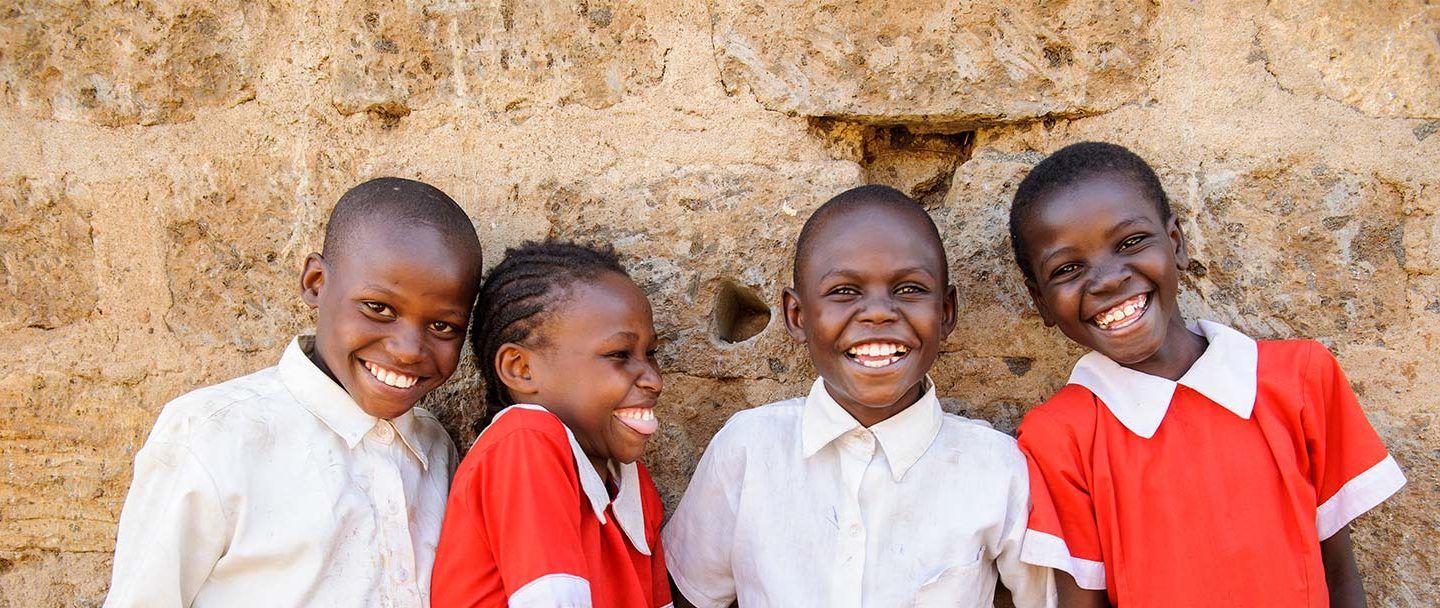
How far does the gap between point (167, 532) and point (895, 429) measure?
1.11 metres

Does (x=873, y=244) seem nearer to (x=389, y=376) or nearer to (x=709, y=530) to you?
(x=709, y=530)

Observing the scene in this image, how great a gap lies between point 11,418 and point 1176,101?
2.18 m

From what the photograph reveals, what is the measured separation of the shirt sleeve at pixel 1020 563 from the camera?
5.49 feet

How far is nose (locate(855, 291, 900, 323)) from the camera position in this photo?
5.50 feet

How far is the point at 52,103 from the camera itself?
1937mm

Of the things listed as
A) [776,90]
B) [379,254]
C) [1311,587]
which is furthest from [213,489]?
[1311,587]

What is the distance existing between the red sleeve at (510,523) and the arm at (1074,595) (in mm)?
772

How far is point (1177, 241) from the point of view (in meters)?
1.73

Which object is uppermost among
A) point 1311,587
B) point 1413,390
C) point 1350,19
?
point 1350,19

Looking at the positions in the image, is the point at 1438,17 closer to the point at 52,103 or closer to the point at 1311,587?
the point at 1311,587

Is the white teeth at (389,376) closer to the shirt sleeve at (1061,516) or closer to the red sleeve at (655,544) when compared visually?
the red sleeve at (655,544)

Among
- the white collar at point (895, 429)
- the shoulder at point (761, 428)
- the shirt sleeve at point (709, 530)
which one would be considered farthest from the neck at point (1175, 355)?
the shirt sleeve at point (709, 530)

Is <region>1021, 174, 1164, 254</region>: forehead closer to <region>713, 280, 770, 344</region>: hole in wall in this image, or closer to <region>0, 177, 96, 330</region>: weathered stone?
<region>713, 280, 770, 344</region>: hole in wall

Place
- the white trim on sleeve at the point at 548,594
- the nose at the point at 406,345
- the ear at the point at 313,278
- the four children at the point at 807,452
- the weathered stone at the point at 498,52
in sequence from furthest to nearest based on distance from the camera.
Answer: the weathered stone at the point at 498,52
the ear at the point at 313,278
the nose at the point at 406,345
the four children at the point at 807,452
the white trim on sleeve at the point at 548,594
